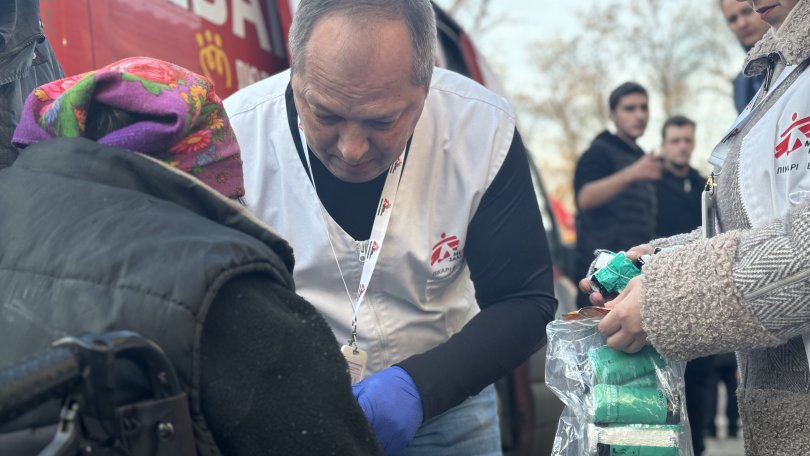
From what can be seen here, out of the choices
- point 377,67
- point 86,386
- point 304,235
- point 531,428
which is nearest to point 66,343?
point 86,386

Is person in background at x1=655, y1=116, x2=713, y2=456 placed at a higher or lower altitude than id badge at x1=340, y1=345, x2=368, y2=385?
lower

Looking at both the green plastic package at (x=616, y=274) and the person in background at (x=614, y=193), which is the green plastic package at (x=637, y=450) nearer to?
the green plastic package at (x=616, y=274)

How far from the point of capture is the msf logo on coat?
1.59 metres

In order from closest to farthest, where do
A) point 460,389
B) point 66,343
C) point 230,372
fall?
point 66,343 < point 230,372 < point 460,389

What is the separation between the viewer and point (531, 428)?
179 inches

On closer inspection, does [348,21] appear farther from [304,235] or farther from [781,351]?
[781,351]

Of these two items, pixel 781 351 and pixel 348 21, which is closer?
pixel 781 351

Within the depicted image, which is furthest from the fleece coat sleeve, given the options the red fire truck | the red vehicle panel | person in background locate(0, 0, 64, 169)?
the red vehicle panel

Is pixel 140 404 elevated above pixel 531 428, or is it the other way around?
pixel 140 404

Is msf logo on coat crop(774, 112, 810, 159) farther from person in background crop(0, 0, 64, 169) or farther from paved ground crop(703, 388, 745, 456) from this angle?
paved ground crop(703, 388, 745, 456)

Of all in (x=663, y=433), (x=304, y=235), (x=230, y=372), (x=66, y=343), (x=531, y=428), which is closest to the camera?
(x=66, y=343)

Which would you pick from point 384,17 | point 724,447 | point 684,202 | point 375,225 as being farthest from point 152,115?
point 724,447

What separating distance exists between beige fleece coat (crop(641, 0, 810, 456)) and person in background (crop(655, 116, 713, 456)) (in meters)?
3.52

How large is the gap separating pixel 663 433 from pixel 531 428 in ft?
9.57
